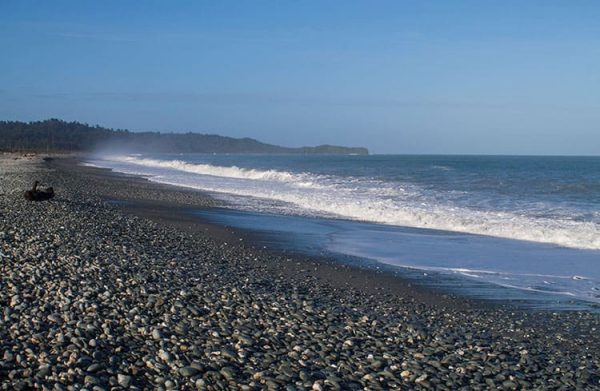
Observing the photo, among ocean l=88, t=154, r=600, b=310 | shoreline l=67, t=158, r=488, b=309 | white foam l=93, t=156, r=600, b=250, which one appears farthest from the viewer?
white foam l=93, t=156, r=600, b=250

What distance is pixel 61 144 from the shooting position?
6836 inches

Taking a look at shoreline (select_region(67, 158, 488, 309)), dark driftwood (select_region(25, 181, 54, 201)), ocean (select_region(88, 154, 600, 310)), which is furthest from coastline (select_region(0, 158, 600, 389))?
dark driftwood (select_region(25, 181, 54, 201))

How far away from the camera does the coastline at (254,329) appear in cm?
577

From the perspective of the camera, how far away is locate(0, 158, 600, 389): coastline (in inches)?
227

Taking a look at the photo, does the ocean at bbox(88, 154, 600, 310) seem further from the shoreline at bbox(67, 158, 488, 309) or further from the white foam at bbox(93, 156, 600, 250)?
the shoreline at bbox(67, 158, 488, 309)

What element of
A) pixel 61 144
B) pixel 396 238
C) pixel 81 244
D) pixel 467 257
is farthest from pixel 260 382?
pixel 61 144

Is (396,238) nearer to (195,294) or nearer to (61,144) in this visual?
(195,294)

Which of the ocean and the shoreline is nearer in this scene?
the shoreline

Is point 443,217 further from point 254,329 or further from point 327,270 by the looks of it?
point 254,329

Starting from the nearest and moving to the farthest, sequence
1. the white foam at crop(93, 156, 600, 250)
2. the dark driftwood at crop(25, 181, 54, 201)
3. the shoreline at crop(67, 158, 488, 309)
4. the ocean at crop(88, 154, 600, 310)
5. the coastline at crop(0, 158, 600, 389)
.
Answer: the coastline at crop(0, 158, 600, 389) < the shoreline at crop(67, 158, 488, 309) < the ocean at crop(88, 154, 600, 310) < the white foam at crop(93, 156, 600, 250) < the dark driftwood at crop(25, 181, 54, 201)

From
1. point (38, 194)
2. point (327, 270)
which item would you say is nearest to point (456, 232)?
point (327, 270)

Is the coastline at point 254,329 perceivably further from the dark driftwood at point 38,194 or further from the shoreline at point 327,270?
the dark driftwood at point 38,194

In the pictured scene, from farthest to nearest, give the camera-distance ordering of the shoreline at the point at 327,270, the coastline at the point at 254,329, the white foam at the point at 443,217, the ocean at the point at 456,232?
A: the white foam at the point at 443,217
the ocean at the point at 456,232
the shoreline at the point at 327,270
the coastline at the point at 254,329

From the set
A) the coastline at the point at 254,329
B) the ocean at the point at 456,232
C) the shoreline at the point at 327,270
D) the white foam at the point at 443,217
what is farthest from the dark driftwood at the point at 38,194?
the white foam at the point at 443,217
